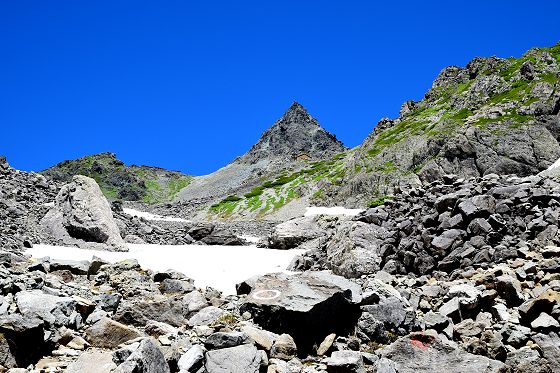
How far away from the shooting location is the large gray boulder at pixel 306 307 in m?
12.4

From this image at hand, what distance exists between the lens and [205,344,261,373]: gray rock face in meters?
9.81

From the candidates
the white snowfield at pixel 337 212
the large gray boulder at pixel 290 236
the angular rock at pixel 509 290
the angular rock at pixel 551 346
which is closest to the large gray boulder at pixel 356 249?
the angular rock at pixel 509 290

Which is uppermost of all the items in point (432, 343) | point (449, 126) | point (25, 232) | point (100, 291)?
point (449, 126)

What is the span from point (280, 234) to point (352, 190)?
63027 mm

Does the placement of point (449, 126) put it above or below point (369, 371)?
above

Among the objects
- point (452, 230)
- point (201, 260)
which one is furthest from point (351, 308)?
point (201, 260)

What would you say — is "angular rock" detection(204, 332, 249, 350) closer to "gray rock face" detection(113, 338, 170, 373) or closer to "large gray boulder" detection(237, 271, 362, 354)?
"gray rock face" detection(113, 338, 170, 373)

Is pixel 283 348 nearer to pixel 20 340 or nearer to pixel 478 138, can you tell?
pixel 20 340

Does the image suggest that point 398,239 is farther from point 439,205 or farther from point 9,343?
point 9,343

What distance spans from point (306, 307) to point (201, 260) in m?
15.7

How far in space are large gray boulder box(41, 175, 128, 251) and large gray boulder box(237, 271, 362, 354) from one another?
18331 millimetres

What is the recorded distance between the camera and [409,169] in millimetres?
93000

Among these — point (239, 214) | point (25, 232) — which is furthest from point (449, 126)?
point (25, 232)

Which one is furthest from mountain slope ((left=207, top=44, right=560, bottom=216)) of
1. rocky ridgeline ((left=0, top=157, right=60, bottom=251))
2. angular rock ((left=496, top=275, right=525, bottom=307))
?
angular rock ((left=496, top=275, right=525, bottom=307))
